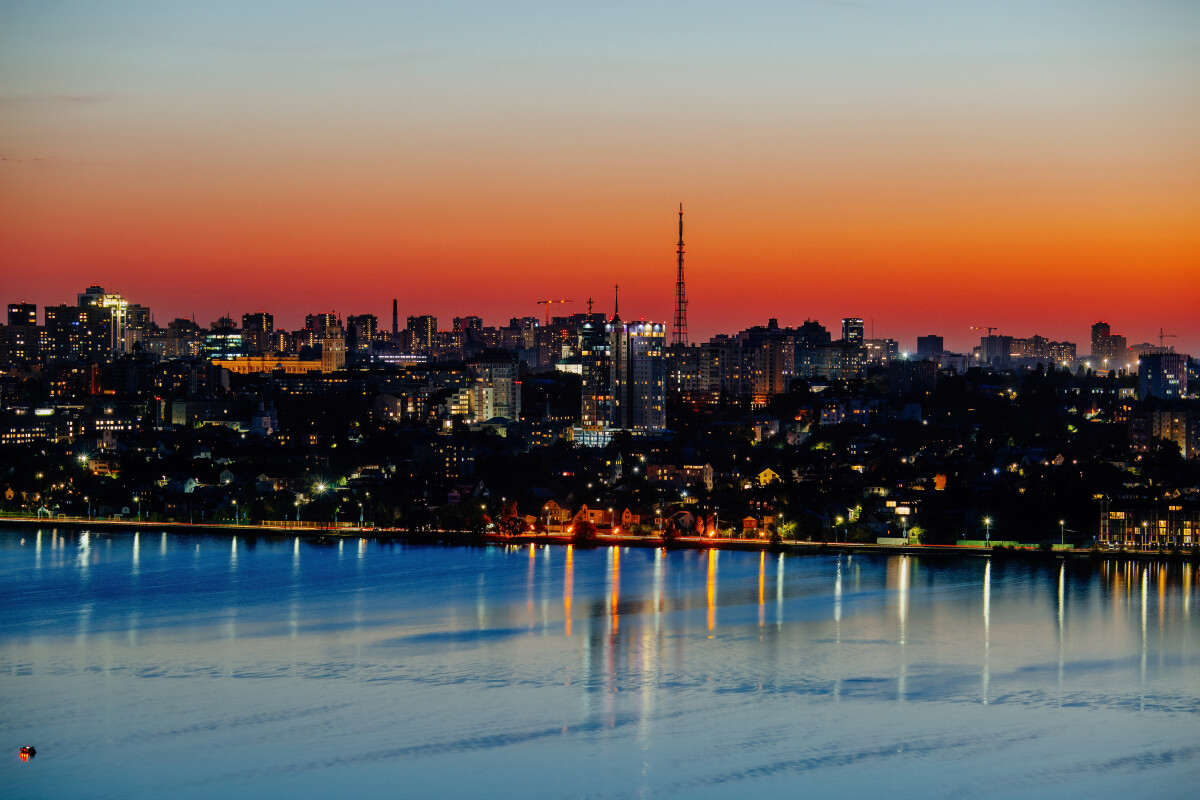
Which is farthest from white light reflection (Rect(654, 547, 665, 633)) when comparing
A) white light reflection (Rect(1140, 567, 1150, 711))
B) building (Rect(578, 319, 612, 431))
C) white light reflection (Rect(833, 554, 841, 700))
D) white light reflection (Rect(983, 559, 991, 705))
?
building (Rect(578, 319, 612, 431))

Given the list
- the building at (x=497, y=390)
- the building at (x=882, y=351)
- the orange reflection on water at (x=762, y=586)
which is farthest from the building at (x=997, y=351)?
the orange reflection on water at (x=762, y=586)

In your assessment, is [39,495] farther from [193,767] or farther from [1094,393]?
[1094,393]

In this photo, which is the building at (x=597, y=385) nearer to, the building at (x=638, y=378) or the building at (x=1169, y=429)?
the building at (x=638, y=378)

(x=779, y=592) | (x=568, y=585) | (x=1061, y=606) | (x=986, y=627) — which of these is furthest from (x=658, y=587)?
(x=1061, y=606)

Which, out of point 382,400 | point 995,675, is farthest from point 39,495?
point 995,675

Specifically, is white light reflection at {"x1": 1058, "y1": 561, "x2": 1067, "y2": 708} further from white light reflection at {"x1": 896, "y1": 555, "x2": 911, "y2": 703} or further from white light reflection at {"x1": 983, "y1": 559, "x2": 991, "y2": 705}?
white light reflection at {"x1": 896, "y1": 555, "x2": 911, "y2": 703}

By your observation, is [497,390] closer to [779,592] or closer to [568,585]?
[568,585]
